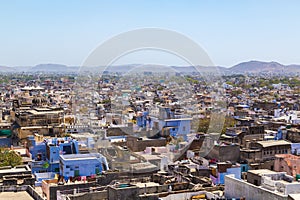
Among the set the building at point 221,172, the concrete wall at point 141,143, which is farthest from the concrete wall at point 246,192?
the concrete wall at point 141,143

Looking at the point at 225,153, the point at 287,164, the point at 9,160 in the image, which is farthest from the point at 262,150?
the point at 9,160

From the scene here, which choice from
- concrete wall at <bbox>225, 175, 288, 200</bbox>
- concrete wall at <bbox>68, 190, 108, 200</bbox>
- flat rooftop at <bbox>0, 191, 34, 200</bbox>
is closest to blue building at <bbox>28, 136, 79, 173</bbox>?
flat rooftop at <bbox>0, 191, 34, 200</bbox>

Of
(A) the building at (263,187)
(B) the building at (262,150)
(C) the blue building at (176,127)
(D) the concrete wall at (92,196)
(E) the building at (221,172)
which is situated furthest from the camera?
(C) the blue building at (176,127)

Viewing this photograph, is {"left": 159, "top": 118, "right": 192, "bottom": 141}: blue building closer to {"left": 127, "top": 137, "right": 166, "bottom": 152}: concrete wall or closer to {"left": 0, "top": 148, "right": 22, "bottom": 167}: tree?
{"left": 127, "top": 137, "right": 166, "bottom": 152}: concrete wall

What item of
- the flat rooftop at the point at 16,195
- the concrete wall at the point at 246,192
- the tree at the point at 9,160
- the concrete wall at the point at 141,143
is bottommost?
the tree at the point at 9,160

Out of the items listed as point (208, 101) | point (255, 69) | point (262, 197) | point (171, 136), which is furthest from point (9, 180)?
point (255, 69)

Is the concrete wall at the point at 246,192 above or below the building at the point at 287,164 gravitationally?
above

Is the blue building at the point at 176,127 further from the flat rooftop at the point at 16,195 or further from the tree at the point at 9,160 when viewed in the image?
the flat rooftop at the point at 16,195

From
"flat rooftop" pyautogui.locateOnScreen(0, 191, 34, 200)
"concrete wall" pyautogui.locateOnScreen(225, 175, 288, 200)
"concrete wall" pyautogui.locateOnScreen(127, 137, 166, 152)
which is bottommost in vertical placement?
"concrete wall" pyautogui.locateOnScreen(127, 137, 166, 152)

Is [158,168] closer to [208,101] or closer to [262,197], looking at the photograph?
[262,197]
